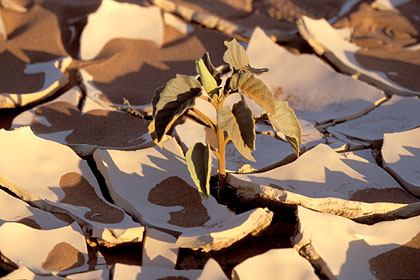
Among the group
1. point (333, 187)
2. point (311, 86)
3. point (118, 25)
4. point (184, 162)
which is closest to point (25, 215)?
point (184, 162)

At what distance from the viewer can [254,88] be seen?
7.52 feet

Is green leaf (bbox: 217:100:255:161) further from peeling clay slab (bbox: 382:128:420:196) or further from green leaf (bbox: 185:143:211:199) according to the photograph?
peeling clay slab (bbox: 382:128:420:196)

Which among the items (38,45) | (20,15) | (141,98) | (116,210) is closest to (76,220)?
(116,210)

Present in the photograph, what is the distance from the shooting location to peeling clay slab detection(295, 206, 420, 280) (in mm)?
2146

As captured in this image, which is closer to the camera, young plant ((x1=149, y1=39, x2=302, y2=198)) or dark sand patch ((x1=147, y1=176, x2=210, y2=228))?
young plant ((x1=149, y1=39, x2=302, y2=198))

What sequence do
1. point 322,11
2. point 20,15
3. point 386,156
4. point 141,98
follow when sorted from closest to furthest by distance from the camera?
point 386,156 → point 141,98 → point 20,15 → point 322,11

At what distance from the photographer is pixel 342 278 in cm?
211

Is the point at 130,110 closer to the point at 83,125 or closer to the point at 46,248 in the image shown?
the point at 83,125

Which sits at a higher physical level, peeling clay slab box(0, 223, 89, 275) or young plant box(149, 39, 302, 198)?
young plant box(149, 39, 302, 198)

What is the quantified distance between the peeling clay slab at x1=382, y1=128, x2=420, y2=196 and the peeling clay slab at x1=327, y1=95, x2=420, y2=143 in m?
0.17

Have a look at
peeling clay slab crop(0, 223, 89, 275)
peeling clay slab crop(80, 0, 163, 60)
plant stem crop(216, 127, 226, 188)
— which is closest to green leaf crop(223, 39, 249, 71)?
plant stem crop(216, 127, 226, 188)

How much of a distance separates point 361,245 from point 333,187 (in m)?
0.37

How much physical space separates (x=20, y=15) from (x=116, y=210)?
228cm

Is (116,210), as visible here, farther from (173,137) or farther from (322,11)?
(322,11)
